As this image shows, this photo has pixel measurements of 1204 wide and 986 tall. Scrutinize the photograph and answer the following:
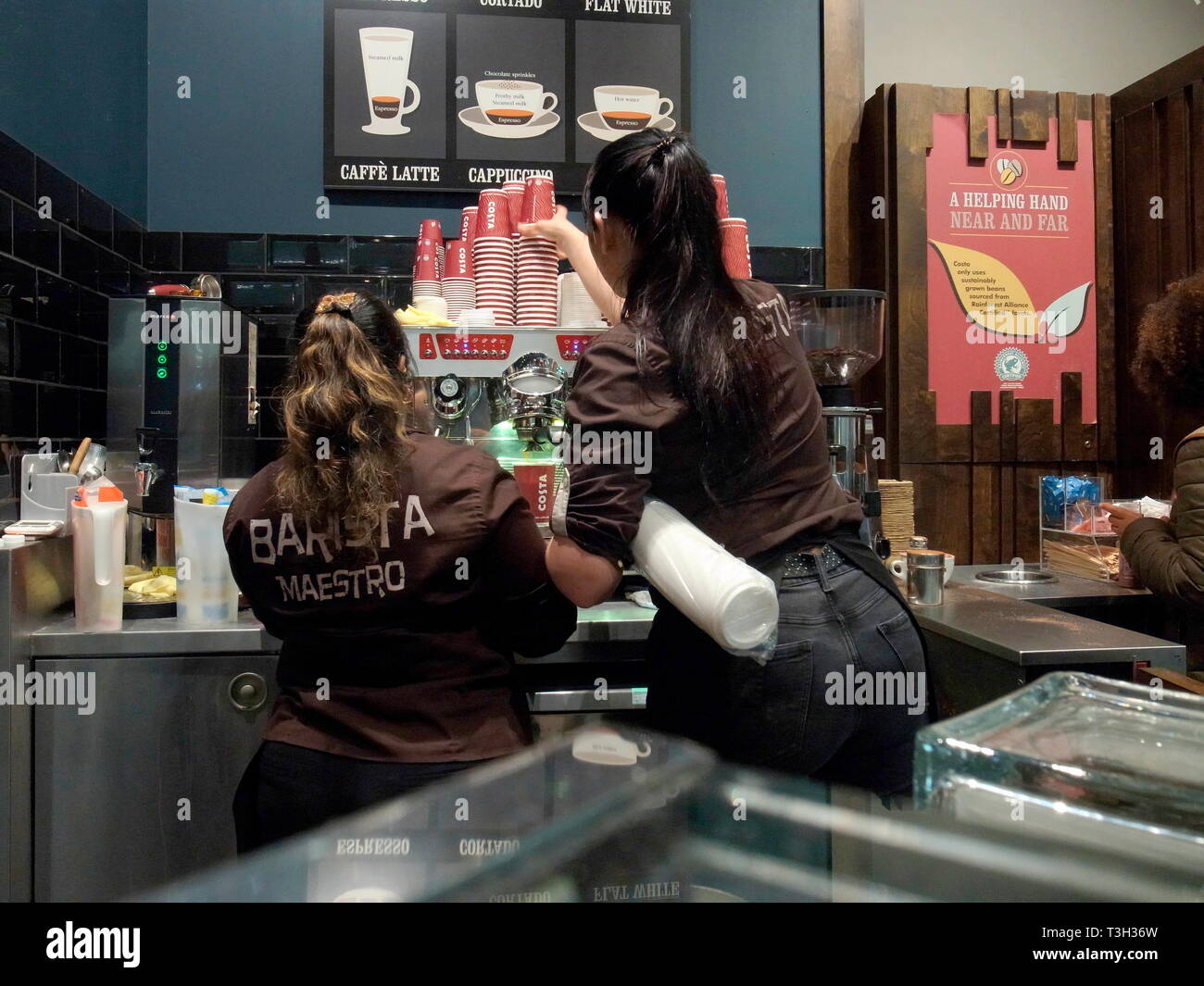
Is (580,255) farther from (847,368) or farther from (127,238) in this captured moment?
(127,238)

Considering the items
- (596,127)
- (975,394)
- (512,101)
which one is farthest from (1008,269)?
(512,101)

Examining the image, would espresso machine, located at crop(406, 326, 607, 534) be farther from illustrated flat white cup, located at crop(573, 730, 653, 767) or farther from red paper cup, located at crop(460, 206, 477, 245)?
illustrated flat white cup, located at crop(573, 730, 653, 767)

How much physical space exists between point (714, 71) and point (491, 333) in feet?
4.95

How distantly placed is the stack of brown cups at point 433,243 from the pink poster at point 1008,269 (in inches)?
66.9

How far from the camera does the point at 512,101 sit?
9.93 ft

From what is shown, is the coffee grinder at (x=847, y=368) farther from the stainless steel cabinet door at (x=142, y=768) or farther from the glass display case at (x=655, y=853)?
the glass display case at (x=655, y=853)

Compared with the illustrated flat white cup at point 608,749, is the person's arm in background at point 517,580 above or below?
above

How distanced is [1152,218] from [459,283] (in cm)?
241

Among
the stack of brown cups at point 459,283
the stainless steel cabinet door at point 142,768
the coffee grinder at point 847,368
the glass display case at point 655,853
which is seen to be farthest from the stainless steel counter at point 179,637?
the glass display case at point 655,853

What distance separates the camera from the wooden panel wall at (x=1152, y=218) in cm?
294

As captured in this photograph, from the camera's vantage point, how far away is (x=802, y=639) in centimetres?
123

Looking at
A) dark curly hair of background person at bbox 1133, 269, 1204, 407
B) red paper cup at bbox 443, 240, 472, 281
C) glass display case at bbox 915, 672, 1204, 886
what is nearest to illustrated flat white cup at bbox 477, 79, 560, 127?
red paper cup at bbox 443, 240, 472, 281

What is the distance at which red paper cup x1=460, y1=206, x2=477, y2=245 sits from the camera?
243 centimetres

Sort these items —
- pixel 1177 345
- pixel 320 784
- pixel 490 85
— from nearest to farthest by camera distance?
pixel 320 784
pixel 1177 345
pixel 490 85
